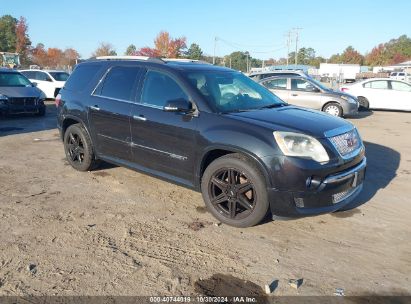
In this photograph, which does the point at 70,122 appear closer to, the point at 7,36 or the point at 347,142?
the point at 347,142

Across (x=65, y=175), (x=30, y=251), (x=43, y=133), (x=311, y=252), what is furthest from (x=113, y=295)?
(x=43, y=133)

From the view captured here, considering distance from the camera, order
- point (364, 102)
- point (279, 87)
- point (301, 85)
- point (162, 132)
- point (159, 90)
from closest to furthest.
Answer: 1. point (162, 132)
2. point (159, 90)
3. point (301, 85)
4. point (279, 87)
5. point (364, 102)

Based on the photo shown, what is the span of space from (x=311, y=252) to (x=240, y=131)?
1434 mm

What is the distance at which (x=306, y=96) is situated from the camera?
13.7m

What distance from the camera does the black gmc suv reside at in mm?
4082

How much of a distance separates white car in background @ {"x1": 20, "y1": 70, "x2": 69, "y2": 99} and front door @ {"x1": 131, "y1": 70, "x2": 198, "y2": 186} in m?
14.2

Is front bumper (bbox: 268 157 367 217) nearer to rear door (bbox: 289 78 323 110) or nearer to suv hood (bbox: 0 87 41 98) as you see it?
rear door (bbox: 289 78 323 110)

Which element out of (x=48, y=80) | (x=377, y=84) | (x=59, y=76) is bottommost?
(x=377, y=84)

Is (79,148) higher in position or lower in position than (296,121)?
lower

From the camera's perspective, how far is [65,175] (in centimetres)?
635

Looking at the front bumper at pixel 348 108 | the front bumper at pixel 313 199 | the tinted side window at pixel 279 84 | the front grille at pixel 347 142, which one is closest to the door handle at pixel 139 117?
the front bumper at pixel 313 199

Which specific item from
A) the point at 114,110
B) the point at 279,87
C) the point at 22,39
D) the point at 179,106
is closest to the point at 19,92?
the point at 279,87

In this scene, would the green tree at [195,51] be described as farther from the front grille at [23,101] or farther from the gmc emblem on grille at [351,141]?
the gmc emblem on grille at [351,141]

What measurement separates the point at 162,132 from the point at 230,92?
3.39 feet
